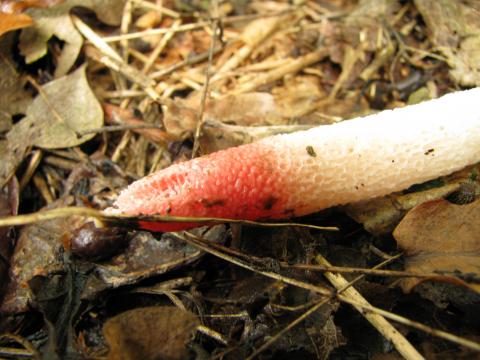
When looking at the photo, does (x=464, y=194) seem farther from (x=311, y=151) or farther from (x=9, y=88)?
(x=9, y=88)

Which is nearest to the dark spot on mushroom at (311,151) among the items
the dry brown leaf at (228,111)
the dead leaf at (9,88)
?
the dry brown leaf at (228,111)

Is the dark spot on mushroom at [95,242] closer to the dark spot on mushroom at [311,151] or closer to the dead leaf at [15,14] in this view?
the dark spot on mushroom at [311,151]

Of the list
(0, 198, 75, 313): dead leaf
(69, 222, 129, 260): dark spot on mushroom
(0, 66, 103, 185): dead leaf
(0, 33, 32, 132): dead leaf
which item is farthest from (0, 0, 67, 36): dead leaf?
(69, 222, 129, 260): dark spot on mushroom

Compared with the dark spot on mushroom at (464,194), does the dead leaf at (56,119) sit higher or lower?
higher

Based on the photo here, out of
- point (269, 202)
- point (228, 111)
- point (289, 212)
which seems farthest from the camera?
point (228, 111)

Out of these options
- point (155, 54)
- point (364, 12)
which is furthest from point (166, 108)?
point (364, 12)

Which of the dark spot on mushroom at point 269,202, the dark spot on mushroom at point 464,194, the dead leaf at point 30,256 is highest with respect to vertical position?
the dark spot on mushroom at point 269,202

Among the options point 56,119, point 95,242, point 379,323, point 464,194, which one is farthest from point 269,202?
point 56,119
